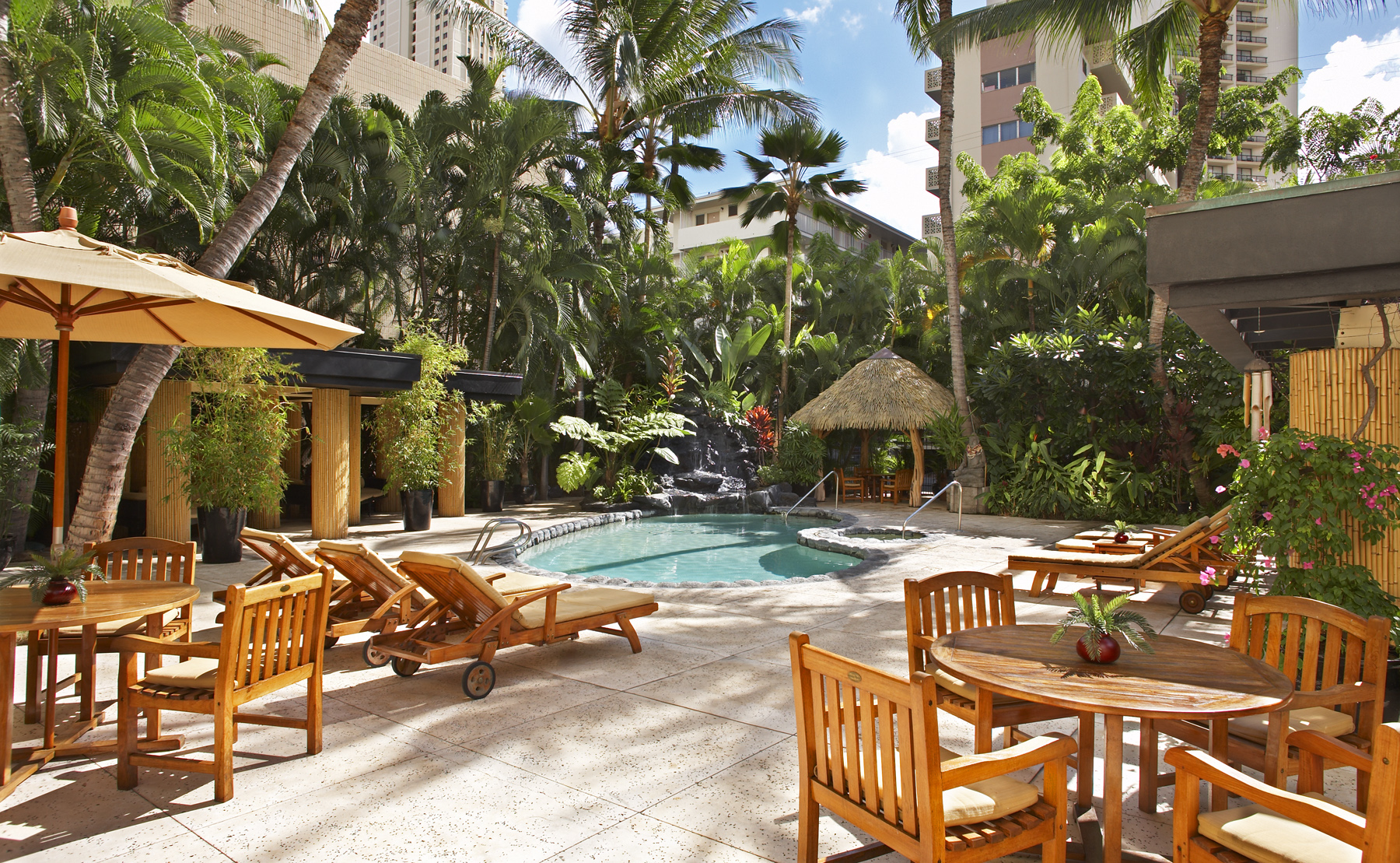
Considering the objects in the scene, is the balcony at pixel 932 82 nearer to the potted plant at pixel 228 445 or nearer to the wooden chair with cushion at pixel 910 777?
the potted plant at pixel 228 445

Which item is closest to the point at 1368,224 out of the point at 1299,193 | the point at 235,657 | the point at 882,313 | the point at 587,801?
the point at 1299,193

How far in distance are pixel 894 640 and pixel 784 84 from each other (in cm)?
1649

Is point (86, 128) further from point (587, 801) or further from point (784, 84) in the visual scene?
point (784, 84)

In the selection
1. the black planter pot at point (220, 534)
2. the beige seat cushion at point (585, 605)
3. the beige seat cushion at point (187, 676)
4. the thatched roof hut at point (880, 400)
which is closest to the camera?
the beige seat cushion at point (187, 676)

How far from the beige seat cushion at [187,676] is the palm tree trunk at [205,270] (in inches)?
163

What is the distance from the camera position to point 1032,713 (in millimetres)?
3270

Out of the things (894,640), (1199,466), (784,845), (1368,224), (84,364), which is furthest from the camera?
(1199,466)

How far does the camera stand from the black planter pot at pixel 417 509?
12.1m

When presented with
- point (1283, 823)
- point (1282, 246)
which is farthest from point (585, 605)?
point (1282, 246)

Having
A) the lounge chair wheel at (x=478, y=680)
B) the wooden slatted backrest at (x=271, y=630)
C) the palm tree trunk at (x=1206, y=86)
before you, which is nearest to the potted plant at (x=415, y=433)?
the lounge chair wheel at (x=478, y=680)

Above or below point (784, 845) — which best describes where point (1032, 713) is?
above

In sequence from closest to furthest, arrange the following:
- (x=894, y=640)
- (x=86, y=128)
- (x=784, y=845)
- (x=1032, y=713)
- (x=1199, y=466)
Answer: (x=784, y=845)
(x=1032, y=713)
(x=894, y=640)
(x=86, y=128)
(x=1199, y=466)

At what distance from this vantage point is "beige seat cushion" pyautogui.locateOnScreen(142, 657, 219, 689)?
3.36 meters

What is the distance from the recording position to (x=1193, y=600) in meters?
6.97
